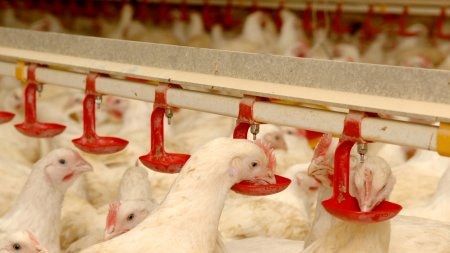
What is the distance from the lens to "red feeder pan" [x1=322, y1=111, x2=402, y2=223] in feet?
5.60

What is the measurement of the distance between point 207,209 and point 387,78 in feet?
1.73

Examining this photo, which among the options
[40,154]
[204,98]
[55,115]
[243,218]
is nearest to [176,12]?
[55,115]

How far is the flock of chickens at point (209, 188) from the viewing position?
6.15 ft

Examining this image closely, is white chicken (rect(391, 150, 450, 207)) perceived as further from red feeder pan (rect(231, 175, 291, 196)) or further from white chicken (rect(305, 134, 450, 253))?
red feeder pan (rect(231, 175, 291, 196))

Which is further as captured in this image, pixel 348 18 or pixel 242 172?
pixel 348 18

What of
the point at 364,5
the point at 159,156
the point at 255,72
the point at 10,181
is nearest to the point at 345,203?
the point at 255,72

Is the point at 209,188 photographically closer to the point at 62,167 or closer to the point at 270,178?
the point at 270,178

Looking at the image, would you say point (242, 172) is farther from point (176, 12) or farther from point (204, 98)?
point (176, 12)

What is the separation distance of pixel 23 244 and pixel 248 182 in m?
0.68

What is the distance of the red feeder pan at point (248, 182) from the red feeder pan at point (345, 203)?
239mm

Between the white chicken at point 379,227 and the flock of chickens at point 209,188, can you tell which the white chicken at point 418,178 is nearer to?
the flock of chickens at point 209,188

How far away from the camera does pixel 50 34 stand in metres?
2.51

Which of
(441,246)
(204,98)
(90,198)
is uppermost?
(204,98)

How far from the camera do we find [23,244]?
2.17 m
